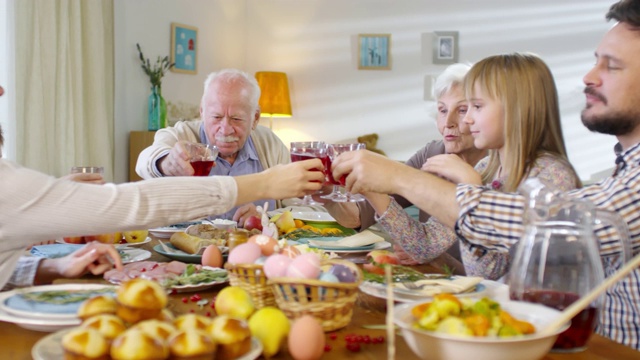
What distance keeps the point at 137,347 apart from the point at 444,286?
26.8 inches

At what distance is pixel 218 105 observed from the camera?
3.59 m

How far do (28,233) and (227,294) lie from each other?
0.41 m

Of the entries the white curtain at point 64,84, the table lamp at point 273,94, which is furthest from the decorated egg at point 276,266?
the table lamp at point 273,94

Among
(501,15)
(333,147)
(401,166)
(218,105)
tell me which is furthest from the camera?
(501,15)

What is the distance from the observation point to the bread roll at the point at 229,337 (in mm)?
961

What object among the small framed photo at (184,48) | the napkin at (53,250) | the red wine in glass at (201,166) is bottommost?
the napkin at (53,250)

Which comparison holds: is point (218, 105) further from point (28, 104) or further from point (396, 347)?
point (396, 347)

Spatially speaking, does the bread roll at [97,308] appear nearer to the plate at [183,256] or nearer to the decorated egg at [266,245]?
the decorated egg at [266,245]

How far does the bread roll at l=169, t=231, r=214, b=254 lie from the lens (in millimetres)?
→ 1949

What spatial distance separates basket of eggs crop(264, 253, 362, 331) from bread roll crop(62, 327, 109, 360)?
1.11 feet

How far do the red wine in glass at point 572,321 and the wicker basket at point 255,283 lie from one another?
0.49 meters

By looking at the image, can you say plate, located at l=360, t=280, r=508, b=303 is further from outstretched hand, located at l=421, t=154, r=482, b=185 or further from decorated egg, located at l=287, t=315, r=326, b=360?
outstretched hand, located at l=421, t=154, r=482, b=185

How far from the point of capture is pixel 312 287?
3.76ft

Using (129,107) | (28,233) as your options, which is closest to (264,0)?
(129,107)
